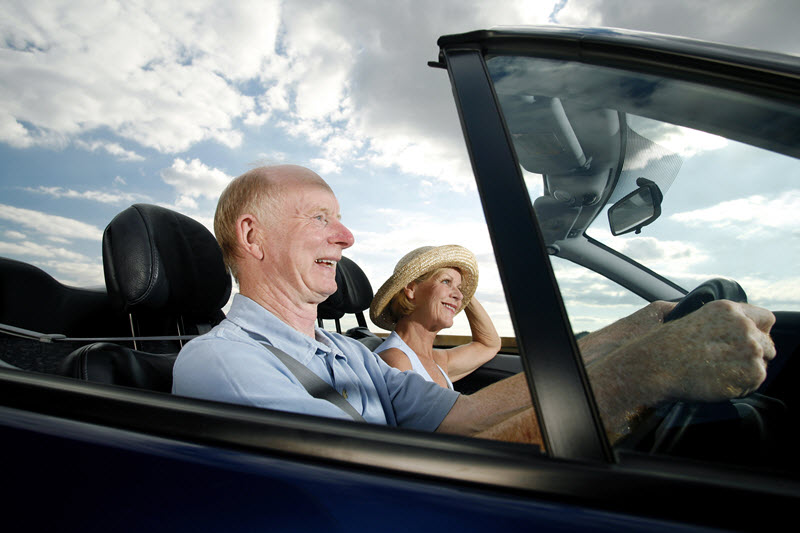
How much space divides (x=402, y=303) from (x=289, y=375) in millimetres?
1436

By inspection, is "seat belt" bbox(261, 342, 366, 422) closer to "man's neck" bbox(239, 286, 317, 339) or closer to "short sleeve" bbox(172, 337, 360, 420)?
"short sleeve" bbox(172, 337, 360, 420)

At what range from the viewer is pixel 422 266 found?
2.50m

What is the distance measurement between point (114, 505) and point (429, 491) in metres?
0.42

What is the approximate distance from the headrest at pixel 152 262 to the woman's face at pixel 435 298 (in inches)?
41.9

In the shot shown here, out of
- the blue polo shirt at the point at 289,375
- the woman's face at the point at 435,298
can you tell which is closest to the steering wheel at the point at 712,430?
the blue polo shirt at the point at 289,375

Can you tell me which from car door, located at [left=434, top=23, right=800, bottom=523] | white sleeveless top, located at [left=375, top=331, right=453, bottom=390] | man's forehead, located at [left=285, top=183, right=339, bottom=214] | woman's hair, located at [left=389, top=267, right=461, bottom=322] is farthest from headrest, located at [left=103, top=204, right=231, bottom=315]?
car door, located at [left=434, top=23, right=800, bottom=523]

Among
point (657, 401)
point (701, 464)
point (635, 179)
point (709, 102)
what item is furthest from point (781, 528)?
point (635, 179)

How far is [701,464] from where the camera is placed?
1.88 ft

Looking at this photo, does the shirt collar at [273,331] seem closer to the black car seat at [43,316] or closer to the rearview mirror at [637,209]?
the black car seat at [43,316]

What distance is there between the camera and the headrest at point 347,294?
2.80 m

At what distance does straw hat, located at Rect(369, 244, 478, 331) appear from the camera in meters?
2.49

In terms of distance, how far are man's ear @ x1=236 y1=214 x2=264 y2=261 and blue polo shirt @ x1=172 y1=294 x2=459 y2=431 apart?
14 centimetres

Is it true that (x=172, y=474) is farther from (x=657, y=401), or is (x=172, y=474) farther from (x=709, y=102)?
(x=709, y=102)

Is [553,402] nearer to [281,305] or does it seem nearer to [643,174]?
[643,174]
